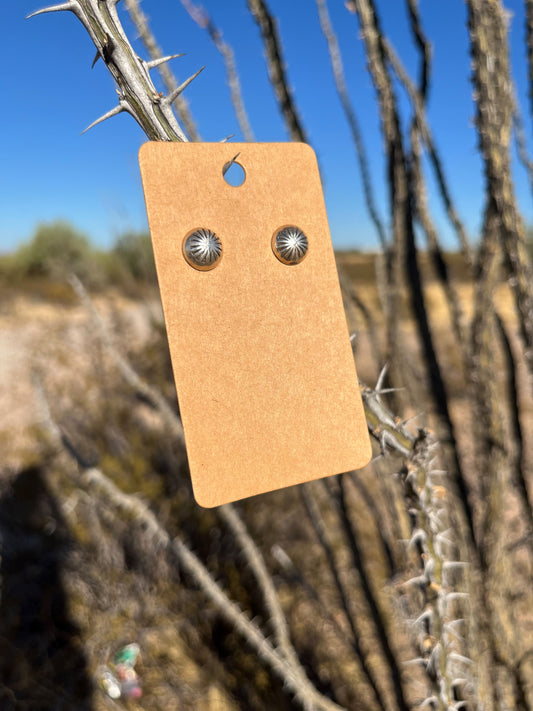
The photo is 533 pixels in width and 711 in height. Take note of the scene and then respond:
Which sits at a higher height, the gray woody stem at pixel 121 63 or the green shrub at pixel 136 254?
the green shrub at pixel 136 254

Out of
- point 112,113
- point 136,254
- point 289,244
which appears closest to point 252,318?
point 289,244

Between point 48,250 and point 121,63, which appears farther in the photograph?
point 48,250

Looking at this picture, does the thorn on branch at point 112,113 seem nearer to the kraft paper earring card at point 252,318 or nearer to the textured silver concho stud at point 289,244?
the kraft paper earring card at point 252,318

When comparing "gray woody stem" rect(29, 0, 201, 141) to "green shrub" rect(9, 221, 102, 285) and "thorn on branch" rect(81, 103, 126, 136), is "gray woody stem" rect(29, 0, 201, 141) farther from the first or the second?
"green shrub" rect(9, 221, 102, 285)

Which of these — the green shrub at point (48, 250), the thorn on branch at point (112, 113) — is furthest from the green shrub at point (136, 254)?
the green shrub at point (48, 250)

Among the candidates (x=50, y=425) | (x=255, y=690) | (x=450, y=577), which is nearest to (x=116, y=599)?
(x=255, y=690)

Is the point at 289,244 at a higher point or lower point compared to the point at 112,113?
lower

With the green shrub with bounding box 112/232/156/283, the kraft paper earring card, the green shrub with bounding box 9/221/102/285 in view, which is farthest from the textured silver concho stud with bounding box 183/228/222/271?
the green shrub with bounding box 9/221/102/285

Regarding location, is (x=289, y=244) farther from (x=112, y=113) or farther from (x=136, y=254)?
(x=136, y=254)
